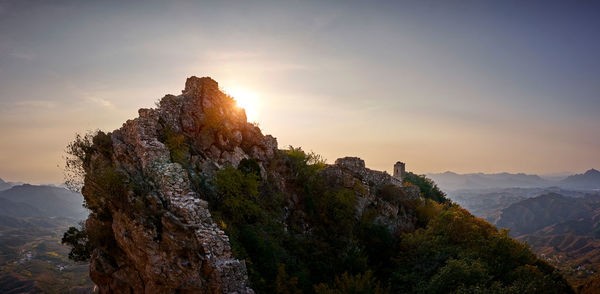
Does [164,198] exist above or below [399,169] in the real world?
below

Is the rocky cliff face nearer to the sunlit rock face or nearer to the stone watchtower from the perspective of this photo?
the sunlit rock face

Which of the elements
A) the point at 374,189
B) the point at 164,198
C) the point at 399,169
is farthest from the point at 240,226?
the point at 399,169

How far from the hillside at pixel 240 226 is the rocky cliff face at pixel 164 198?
8 cm

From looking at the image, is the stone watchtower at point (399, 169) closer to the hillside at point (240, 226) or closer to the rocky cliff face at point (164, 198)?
the hillside at point (240, 226)

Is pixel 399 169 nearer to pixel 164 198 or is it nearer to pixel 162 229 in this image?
pixel 164 198

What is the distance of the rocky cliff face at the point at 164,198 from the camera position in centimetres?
1605

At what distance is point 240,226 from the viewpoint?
2175 centimetres

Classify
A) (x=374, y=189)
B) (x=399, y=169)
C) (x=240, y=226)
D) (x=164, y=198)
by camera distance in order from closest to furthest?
(x=164, y=198)
(x=240, y=226)
(x=374, y=189)
(x=399, y=169)

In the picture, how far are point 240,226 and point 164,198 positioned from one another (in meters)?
6.15

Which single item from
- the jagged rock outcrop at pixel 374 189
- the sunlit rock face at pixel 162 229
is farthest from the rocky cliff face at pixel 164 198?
the jagged rock outcrop at pixel 374 189

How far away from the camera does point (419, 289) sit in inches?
967

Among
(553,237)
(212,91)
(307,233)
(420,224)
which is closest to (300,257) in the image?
(307,233)

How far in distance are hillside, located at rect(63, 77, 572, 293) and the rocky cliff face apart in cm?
8

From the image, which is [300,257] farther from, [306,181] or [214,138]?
[214,138]
